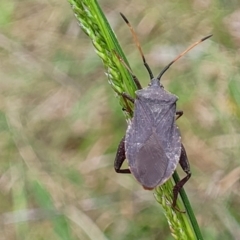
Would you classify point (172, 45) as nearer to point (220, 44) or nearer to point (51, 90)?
point (220, 44)

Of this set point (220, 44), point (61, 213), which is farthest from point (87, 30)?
point (220, 44)

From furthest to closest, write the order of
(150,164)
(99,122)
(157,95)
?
(99,122) < (157,95) < (150,164)

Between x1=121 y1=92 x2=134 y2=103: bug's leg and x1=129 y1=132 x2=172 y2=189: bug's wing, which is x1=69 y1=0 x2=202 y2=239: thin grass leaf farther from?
x1=129 y1=132 x2=172 y2=189: bug's wing

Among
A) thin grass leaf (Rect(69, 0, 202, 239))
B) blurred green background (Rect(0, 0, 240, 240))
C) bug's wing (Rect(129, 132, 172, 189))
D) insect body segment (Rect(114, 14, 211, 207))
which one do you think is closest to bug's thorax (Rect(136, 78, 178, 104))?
insect body segment (Rect(114, 14, 211, 207))

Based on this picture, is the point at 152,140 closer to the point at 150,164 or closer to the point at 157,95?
the point at 150,164

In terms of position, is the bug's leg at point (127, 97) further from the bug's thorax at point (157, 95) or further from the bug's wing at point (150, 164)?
the bug's thorax at point (157, 95)

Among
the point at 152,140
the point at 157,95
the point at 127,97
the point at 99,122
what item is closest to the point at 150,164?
the point at 152,140
